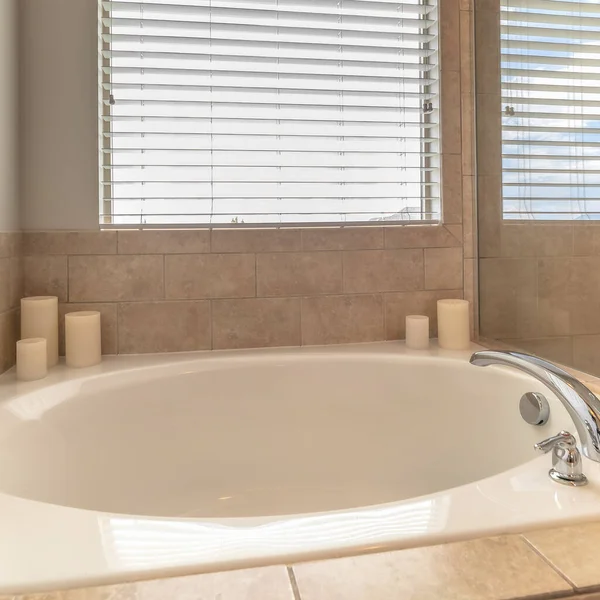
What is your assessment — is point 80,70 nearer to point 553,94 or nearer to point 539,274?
point 553,94

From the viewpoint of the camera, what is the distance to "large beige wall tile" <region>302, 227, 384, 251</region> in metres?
1.57

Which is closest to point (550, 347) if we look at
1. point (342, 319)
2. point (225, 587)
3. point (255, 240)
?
point (342, 319)

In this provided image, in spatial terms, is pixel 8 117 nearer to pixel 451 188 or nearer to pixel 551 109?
pixel 451 188

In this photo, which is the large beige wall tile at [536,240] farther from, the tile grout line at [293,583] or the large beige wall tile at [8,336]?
the large beige wall tile at [8,336]

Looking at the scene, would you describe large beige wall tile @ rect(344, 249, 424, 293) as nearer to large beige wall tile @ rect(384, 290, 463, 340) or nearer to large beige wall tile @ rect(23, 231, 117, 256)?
large beige wall tile @ rect(384, 290, 463, 340)

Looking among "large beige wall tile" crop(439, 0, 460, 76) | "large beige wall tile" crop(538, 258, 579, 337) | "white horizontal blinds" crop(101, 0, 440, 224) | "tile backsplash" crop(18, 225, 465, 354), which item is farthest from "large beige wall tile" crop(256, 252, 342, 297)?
"large beige wall tile" crop(439, 0, 460, 76)

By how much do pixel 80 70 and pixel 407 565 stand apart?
62.0 inches

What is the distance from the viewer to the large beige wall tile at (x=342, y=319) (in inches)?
61.9

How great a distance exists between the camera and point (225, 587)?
1.56ft

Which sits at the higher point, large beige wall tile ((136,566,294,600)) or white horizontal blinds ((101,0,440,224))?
white horizontal blinds ((101,0,440,224))

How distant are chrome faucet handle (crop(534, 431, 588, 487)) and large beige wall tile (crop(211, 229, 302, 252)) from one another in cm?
102

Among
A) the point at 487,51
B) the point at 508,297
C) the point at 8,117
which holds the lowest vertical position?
the point at 508,297

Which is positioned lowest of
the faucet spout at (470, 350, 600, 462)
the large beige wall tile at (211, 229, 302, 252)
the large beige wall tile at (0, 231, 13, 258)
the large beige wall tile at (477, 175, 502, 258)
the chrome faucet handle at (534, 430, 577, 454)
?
the chrome faucet handle at (534, 430, 577, 454)

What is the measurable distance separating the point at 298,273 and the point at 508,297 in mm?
→ 731
